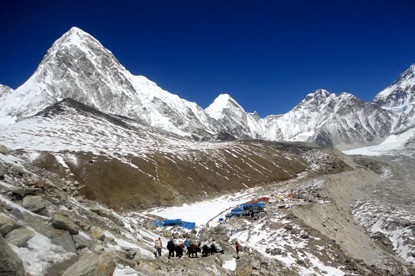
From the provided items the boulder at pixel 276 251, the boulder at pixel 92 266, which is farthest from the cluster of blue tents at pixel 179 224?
the boulder at pixel 92 266

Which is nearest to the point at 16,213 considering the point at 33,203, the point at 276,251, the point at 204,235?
the point at 33,203

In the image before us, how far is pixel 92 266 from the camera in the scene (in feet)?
48.8

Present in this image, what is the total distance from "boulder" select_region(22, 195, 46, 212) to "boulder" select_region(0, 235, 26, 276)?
26.0ft

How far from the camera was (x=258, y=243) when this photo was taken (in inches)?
1812

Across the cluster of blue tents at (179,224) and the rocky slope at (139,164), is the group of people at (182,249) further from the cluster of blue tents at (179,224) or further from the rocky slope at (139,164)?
the rocky slope at (139,164)

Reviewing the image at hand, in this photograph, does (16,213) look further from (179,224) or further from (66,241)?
(179,224)

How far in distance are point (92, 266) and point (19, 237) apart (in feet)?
12.4

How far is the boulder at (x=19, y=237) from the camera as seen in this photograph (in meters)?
15.5

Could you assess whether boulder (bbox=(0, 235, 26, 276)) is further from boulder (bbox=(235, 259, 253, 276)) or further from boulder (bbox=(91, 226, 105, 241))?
boulder (bbox=(235, 259, 253, 276))

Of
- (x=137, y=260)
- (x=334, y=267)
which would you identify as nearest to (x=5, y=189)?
(x=137, y=260)

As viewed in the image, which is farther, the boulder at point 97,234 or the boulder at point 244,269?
the boulder at point 244,269

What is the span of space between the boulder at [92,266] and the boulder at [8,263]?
236cm

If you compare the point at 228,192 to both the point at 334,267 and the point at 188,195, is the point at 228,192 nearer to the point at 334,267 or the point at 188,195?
the point at 188,195

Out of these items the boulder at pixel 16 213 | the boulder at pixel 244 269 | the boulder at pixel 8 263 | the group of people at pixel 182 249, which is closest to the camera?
the boulder at pixel 8 263
